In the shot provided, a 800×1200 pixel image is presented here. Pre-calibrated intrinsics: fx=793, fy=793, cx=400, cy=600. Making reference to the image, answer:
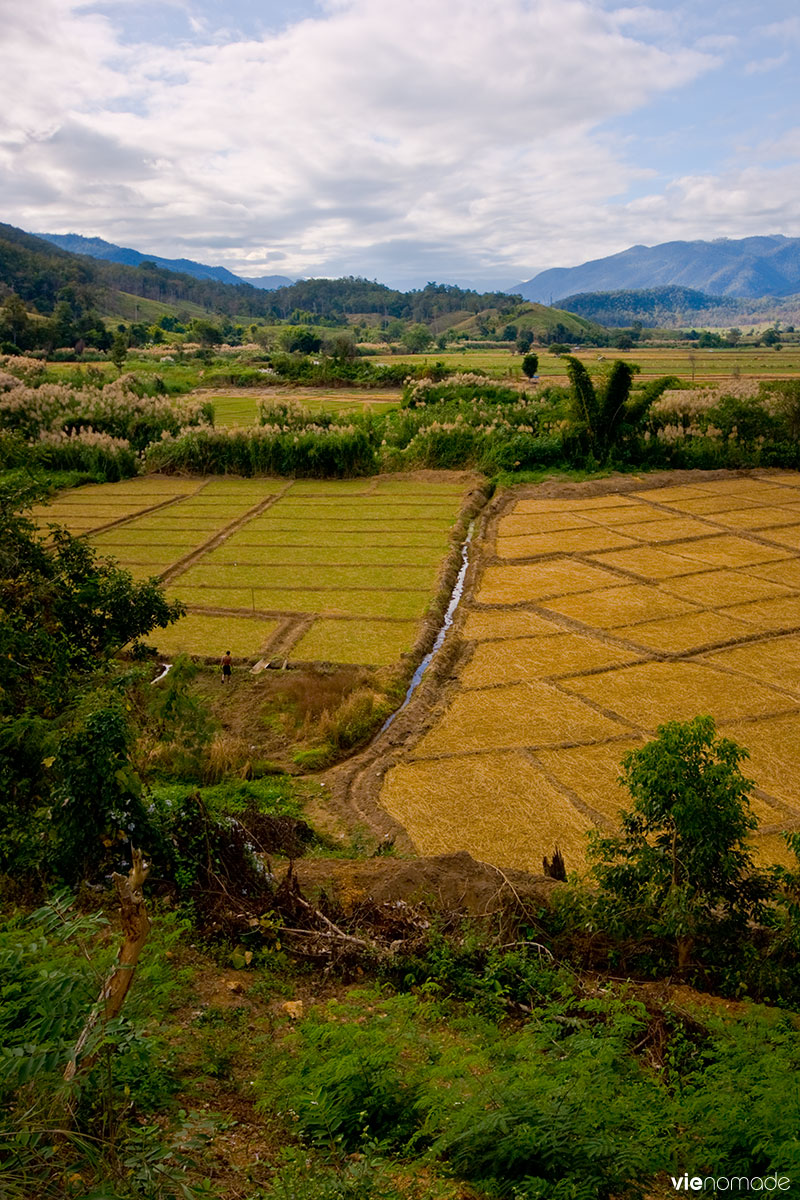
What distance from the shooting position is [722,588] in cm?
1814

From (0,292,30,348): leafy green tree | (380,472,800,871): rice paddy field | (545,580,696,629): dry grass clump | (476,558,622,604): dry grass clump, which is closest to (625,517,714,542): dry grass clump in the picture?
(380,472,800,871): rice paddy field

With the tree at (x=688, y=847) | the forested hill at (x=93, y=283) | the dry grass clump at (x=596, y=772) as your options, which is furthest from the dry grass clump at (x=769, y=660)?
the forested hill at (x=93, y=283)

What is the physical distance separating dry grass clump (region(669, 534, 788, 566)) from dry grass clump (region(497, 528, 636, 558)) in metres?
1.59

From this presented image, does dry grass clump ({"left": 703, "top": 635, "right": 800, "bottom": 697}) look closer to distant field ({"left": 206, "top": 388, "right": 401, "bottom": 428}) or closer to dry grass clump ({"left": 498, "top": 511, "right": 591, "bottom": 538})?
dry grass clump ({"left": 498, "top": 511, "right": 591, "bottom": 538})

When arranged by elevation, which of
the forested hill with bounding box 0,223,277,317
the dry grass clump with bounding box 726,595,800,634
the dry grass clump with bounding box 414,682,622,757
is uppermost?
the forested hill with bounding box 0,223,277,317

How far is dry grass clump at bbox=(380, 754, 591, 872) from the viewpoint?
9.02 m

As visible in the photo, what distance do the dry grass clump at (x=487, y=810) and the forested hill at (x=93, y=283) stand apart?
9291 centimetres

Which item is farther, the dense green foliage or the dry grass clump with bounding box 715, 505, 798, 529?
the dry grass clump with bounding box 715, 505, 798, 529

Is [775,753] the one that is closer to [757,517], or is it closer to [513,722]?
[513,722]

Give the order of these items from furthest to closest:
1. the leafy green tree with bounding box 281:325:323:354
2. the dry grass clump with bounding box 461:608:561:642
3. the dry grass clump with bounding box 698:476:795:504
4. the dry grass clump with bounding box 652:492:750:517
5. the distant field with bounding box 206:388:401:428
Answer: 1. the leafy green tree with bounding box 281:325:323:354
2. the distant field with bounding box 206:388:401:428
3. the dry grass clump with bounding box 698:476:795:504
4. the dry grass clump with bounding box 652:492:750:517
5. the dry grass clump with bounding box 461:608:561:642

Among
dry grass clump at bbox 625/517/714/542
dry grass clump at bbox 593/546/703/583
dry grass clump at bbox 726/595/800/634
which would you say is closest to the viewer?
dry grass clump at bbox 726/595/800/634

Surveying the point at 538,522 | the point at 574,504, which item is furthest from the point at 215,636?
the point at 574,504

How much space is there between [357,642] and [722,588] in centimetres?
877

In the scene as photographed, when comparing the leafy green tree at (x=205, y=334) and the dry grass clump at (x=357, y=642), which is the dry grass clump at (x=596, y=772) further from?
the leafy green tree at (x=205, y=334)
